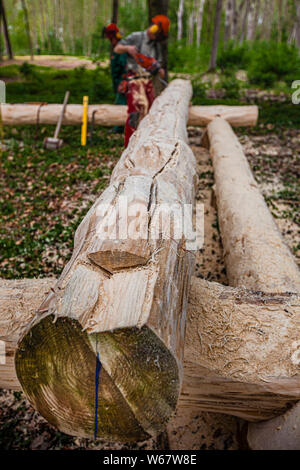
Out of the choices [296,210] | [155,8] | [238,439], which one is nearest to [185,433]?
[238,439]

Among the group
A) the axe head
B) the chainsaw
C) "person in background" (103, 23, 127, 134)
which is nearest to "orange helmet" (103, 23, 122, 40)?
"person in background" (103, 23, 127, 134)

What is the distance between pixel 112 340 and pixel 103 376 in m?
0.14

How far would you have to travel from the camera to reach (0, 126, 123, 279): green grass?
3338mm

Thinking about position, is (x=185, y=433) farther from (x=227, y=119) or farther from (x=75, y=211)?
(x=227, y=119)

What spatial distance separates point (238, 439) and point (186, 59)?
14.6m

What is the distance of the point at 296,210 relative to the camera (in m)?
4.15

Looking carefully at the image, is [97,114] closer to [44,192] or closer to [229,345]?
[44,192]

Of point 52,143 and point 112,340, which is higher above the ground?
point 112,340

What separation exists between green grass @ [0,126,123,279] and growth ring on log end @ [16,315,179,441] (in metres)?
2.00

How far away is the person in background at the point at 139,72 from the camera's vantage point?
520 centimetres

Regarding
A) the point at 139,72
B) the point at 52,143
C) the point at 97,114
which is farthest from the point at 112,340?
the point at 97,114

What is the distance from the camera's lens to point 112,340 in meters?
1.06
